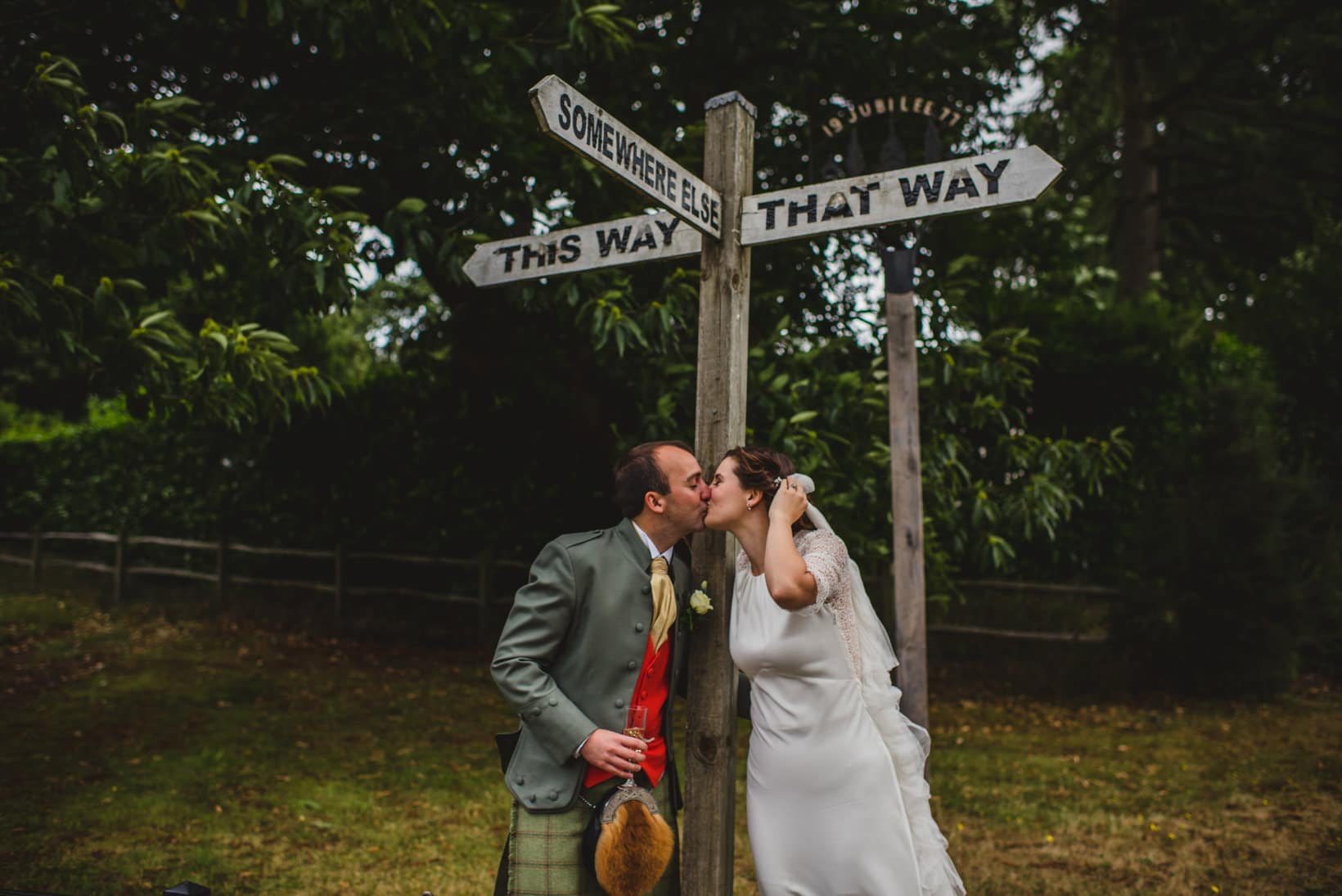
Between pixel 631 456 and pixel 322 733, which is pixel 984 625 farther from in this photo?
pixel 631 456

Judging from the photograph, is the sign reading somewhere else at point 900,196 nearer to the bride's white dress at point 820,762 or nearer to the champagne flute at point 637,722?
the bride's white dress at point 820,762

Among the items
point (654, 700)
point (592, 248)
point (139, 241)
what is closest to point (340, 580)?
point (139, 241)

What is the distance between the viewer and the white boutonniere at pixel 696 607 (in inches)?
108

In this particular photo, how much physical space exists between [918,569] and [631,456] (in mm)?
1456

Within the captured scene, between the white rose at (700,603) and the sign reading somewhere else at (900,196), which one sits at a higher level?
the sign reading somewhere else at (900,196)

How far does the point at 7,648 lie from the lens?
9883 millimetres

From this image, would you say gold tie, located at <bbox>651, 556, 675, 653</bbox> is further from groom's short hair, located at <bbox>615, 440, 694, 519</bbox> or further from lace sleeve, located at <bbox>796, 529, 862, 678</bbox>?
lace sleeve, located at <bbox>796, 529, 862, 678</bbox>

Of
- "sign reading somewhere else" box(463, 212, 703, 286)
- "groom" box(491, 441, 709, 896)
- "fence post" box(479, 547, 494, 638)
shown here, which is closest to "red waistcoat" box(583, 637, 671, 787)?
"groom" box(491, 441, 709, 896)

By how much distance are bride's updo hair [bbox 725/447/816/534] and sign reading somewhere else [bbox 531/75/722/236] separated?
2.15 ft

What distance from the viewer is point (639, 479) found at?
278cm

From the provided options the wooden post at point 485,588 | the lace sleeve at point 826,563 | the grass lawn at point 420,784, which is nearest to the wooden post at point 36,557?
the grass lawn at point 420,784

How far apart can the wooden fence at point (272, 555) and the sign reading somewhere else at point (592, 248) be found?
23.5 feet

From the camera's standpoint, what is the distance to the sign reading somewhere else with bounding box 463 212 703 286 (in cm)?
300

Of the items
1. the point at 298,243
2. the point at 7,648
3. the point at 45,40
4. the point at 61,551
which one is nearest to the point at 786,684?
the point at 298,243
